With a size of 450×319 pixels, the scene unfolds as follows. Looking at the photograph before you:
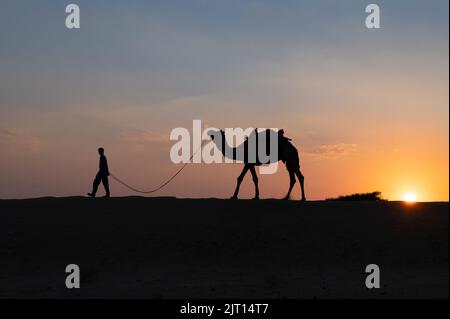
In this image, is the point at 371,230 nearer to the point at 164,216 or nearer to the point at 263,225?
the point at 263,225

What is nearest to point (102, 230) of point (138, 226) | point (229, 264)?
point (138, 226)

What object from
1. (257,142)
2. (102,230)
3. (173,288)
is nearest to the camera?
(173,288)

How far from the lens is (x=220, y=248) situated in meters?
20.1

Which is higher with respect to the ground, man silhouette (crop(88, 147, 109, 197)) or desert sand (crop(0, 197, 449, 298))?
man silhouette (crop(88, 147, 109, 197))

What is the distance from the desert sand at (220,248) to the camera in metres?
17.2

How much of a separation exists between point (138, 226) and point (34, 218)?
9.98 feet

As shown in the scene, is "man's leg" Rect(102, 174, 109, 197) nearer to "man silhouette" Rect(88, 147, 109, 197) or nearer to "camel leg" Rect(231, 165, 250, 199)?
"man silhouette" Rect(88, 147, 109, 197)

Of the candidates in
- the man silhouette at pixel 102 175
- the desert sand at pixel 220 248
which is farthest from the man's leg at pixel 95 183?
the desert sand at pixel 220 248

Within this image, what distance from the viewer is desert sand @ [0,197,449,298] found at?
17219 millimetres

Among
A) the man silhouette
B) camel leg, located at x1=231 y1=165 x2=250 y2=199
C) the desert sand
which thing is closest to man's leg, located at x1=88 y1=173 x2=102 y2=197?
the man silhouette

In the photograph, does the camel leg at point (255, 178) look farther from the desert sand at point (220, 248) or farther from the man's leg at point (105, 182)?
the man's leg at point (105, 182)

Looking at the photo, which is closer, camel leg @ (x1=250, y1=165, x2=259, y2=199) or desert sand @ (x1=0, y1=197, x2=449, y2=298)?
desert sand @ (x1=0, y1=197, x2=449, y2=298)
